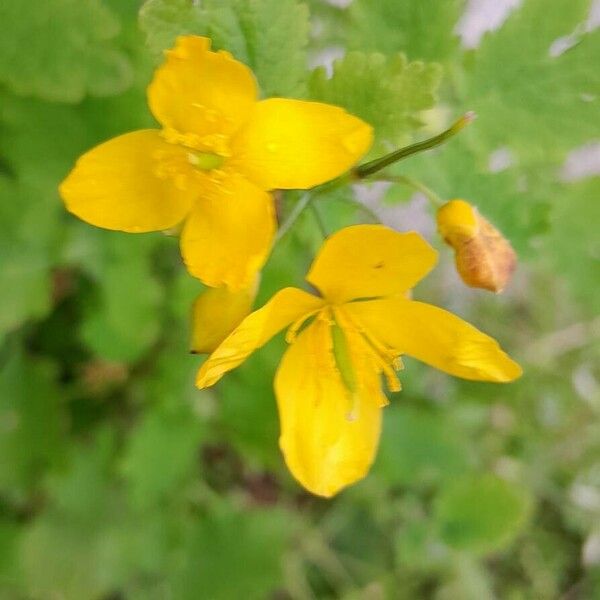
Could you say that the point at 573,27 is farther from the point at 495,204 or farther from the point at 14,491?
the point at 14,491

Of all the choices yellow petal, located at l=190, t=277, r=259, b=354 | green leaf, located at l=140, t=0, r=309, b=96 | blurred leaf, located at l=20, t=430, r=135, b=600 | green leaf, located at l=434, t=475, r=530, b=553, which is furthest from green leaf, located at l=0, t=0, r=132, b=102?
green leaf, located at l=434, t=475, r=530, b=553

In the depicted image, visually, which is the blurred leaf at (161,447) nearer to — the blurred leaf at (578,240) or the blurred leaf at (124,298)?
the blurred leaf at (124,298)

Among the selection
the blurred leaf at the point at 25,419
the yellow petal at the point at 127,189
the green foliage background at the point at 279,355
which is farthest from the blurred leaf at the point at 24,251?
the yellow petal at the point at 127,189

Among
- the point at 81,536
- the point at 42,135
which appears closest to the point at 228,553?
the point at 81,536

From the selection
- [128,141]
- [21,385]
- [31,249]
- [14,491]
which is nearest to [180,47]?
[128,141]

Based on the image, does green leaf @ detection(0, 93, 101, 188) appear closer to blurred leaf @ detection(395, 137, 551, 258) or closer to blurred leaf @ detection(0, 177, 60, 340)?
blurred leaf @ detection(0, 177, 60, 340)

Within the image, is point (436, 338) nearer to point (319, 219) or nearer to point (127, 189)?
point (319, 219)
